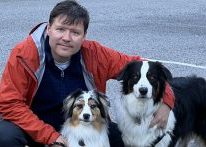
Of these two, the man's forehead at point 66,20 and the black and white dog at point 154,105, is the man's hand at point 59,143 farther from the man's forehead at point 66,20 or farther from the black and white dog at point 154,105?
the man's forehead at point 66,20

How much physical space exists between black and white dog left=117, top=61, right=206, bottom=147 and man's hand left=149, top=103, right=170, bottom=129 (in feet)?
0.12

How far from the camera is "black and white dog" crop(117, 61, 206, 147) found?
4.78m

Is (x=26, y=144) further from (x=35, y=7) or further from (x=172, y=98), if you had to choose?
(x=35, y=7)

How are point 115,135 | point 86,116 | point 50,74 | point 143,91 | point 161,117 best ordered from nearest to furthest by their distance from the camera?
point 86,116 < point 143,91 < point 50,74 < point 161,117 < point 115,135

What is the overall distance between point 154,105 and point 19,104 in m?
1.19

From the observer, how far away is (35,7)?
15844mm

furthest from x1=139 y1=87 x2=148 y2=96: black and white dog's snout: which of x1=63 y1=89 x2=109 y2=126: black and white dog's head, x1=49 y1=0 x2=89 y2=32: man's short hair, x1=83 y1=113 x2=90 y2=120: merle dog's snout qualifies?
x1=49 y1=0 x2=89 y2=32: man's short hair

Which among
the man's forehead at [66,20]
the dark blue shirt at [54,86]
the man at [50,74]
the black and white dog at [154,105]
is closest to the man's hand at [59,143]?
the man at [50,74]

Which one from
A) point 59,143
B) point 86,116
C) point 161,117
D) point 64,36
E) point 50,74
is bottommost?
point 59,143

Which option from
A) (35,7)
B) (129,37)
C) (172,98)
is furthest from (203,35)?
(172,98)

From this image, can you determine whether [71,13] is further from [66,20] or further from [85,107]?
[85,107]

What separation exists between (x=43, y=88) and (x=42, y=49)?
35cm

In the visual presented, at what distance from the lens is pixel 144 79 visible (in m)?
4.73

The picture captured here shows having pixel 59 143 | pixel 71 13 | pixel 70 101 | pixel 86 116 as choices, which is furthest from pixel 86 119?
pixel 71 13
